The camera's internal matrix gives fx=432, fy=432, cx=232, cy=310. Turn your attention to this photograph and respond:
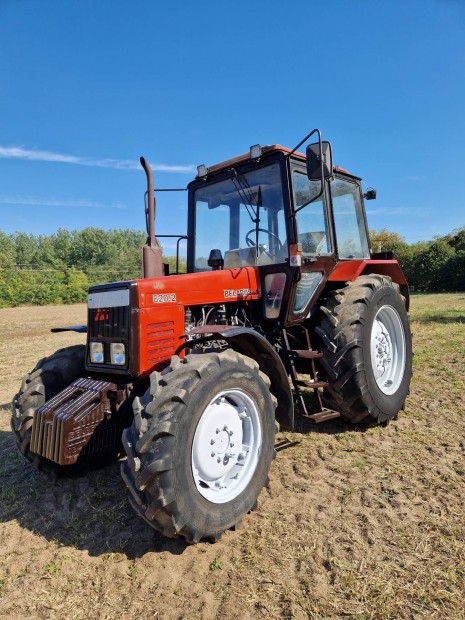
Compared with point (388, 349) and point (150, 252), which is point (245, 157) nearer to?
point (150, 252)

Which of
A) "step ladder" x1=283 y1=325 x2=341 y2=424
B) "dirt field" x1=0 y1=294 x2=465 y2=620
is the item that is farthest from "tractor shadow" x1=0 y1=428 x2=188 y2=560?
"step ladder" x1=283 y1=325 x2=341 y2=424

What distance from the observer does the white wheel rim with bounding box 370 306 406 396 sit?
4.39m

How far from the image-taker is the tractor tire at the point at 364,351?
12.3ft

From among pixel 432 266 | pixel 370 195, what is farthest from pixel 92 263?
pixel 370 195

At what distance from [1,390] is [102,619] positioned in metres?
4.96

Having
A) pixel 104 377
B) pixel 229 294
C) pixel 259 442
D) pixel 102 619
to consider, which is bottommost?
pixel 102 619

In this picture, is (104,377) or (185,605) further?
(104,377)

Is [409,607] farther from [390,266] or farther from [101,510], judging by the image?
[390,266]

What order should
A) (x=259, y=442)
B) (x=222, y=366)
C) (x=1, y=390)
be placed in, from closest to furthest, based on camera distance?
(x=222, y=366)
(x=259, y=442)
(x=1, y=390)

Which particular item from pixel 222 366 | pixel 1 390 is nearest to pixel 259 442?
pixel 222 366

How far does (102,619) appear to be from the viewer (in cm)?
198

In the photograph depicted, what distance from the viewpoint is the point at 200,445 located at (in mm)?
2570

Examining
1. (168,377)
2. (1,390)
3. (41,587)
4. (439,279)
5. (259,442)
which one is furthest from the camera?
(439,279)

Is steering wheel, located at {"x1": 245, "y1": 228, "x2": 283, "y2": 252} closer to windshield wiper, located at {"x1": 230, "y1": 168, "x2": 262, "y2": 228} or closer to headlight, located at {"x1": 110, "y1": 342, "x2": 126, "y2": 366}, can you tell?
windshield wiper, located at {"x1": 230, "y1": 168, "x2": 262, "y2": 228}
